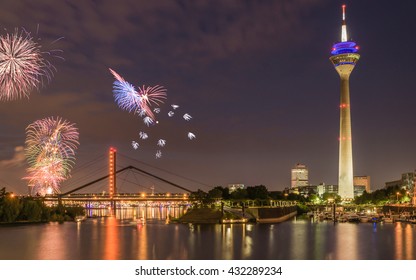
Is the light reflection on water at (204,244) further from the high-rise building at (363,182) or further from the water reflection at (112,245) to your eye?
the high-rise building at (363,182)

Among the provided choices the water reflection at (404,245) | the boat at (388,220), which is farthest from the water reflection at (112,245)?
the boat at (388,220)

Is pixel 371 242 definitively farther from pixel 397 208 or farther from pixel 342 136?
pixel 342 136

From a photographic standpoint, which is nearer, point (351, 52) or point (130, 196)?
point (130, 196)

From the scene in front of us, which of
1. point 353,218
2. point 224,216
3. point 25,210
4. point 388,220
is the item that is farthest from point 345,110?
point 25,210

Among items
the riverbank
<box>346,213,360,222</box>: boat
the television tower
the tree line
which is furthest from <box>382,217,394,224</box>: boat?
the television tower

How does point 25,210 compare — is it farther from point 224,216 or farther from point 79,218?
point 224,216
